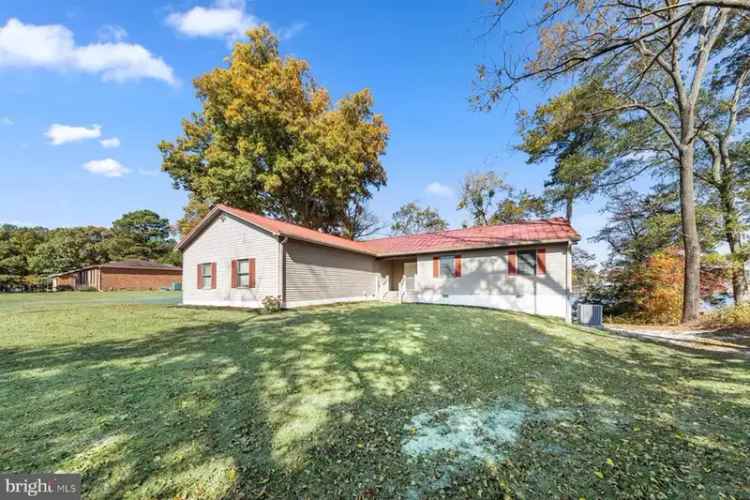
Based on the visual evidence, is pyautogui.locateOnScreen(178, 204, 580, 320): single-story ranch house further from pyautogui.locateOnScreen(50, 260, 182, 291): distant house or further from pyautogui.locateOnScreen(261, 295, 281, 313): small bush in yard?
pyautogui.locateOnScreen(50, 260, 182, 291): distant house

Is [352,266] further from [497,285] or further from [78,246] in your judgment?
[78,246]

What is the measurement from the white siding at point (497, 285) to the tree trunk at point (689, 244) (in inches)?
139

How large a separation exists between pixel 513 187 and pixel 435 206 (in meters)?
7.53

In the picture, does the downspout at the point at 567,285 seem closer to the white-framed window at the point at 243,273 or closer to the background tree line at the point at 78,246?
the white-framed window at the point at 243,273

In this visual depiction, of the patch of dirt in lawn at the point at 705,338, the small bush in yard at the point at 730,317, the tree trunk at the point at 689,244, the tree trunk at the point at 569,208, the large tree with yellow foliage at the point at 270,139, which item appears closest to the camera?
the patch of dirt in lawn at the point at 705,338

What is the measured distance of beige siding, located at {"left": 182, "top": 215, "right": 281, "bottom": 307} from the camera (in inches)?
415

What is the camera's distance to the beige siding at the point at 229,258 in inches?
415

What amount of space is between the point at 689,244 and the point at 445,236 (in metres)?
8.48

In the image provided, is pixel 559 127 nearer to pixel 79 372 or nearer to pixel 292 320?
pixel 292 320

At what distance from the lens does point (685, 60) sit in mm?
10312

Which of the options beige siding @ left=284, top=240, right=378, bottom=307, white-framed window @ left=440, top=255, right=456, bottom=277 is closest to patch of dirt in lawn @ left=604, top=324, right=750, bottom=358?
white-framed window @ left=440, top=255, right=456, bottom=277

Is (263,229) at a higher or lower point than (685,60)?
lower

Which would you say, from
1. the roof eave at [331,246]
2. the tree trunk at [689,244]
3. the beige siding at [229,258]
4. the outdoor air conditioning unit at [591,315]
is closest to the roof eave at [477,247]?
the roof eave at [331,246]

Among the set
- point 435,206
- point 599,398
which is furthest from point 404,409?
point 435,206
